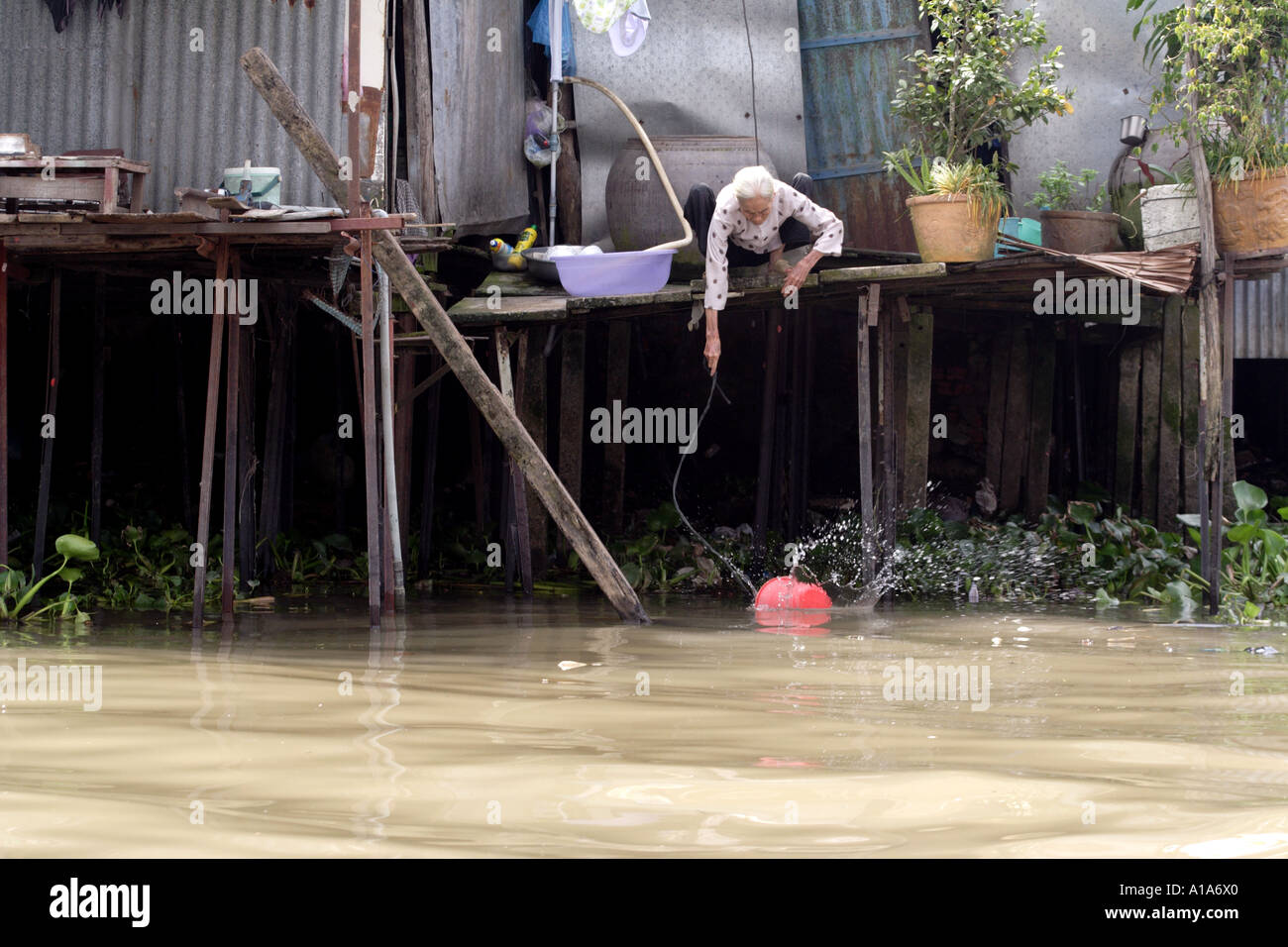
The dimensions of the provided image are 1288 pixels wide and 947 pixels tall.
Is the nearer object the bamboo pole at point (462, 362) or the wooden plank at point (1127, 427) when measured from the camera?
the bamboo pole at point (462, 362)

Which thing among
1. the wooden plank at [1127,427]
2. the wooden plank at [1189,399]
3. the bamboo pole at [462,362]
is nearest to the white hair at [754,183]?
the bamboo pole at [462,362]

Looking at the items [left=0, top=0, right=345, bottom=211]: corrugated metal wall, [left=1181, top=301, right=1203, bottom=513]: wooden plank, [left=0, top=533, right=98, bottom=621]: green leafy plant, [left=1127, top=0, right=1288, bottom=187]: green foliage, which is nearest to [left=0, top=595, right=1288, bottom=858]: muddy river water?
[left=0, top=533, right=98, bottom=621]: green leafy plant

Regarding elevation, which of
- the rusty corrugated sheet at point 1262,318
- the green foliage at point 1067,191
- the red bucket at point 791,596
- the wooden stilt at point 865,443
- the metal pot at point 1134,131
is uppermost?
the metal pot at point 1134,131

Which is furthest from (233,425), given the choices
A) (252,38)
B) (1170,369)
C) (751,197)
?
(1170,369)

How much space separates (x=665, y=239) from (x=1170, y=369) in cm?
385

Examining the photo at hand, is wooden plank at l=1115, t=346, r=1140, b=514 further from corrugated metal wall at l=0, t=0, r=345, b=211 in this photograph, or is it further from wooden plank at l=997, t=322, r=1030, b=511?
corrugated metal wall at l=0, t=0, r=345, b=211

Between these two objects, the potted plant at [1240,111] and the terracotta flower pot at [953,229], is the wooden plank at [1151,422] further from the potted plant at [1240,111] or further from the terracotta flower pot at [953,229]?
the terracotta flower pot at [953,229]

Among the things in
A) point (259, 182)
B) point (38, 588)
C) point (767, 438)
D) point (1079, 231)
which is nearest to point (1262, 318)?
point (1079, 231)

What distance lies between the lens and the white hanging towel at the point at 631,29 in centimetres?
905

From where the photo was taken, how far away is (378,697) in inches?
165

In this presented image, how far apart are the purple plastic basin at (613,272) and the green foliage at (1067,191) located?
2843mm

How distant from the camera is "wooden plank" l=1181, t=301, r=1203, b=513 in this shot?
9414 mm
